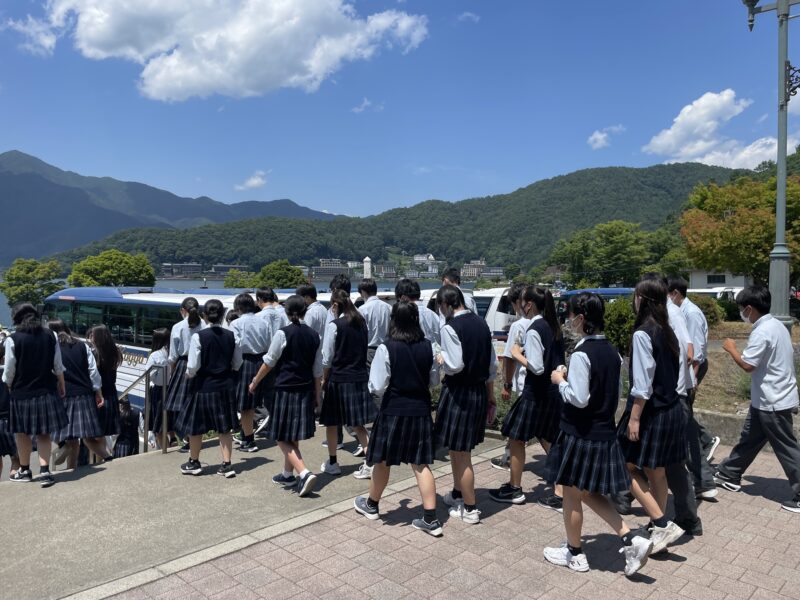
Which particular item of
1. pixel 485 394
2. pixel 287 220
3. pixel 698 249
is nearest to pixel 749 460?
pixel 485 394

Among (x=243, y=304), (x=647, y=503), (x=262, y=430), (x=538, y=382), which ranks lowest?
(x=262, y=430)

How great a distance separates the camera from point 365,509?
173 inches

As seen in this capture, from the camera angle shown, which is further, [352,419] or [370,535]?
[352,419]

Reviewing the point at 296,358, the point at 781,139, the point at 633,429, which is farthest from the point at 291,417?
the point at 781,139

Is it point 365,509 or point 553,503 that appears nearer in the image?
point 365,509

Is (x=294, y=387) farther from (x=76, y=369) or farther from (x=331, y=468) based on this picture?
(x=76, y=369)

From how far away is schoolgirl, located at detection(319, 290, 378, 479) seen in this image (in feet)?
17.4

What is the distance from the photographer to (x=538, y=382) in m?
4.75

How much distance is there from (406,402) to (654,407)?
171 centimetres

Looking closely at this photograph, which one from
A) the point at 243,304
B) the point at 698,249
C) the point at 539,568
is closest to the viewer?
the point at 539,568

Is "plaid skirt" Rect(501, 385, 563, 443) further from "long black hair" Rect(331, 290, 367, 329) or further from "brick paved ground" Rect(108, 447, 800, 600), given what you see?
"long black hair" Rect(331, 290, 367, 329)

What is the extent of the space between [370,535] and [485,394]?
1.37 m

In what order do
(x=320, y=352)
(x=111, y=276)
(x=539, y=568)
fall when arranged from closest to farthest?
(x=539, y=568), (x=320, y=352), (x=111, y=276)

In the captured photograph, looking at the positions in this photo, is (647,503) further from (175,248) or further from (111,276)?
(175,248)
